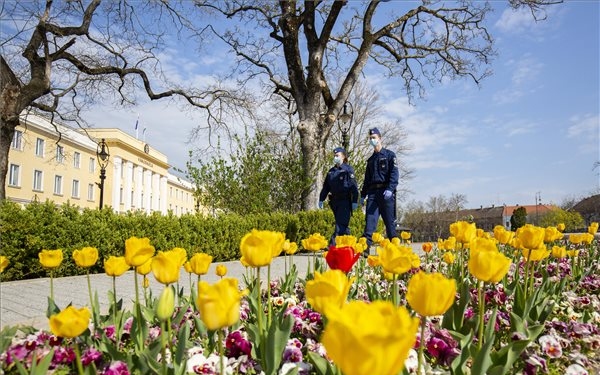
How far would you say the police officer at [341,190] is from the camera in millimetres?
8312

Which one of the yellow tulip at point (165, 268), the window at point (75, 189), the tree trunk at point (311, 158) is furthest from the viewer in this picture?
the window at point (75, 189)

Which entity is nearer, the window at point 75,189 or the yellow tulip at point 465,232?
the yellow tulip at point 465,232

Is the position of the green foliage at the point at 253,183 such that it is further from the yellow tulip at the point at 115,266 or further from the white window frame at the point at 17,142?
the white window frame at the point at 17,142

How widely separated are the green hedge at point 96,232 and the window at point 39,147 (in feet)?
113

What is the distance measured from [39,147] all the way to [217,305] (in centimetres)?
4433

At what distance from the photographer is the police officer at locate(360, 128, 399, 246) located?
7328mm

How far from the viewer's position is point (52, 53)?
12648 millimetres

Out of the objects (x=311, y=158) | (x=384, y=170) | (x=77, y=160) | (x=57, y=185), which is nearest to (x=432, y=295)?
(x=384, y=170)

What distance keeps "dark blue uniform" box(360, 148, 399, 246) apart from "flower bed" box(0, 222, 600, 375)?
422 cm

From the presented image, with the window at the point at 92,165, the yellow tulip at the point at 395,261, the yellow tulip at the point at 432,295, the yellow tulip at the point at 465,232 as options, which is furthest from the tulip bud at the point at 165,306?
the window at the point at 92,165

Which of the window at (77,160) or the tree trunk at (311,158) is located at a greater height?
the window at (77,160)

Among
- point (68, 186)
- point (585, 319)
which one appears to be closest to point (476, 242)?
point (585, 319)

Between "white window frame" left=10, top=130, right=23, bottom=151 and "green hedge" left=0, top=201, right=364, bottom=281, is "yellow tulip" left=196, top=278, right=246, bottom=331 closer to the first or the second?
"green hedge" left=0, top=201, right=364, bottom=281

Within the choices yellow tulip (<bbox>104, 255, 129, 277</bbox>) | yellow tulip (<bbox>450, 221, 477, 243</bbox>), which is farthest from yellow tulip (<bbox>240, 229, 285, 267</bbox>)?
yellow tulip (<bbox>450, 221, 477, 243</bbox>)
